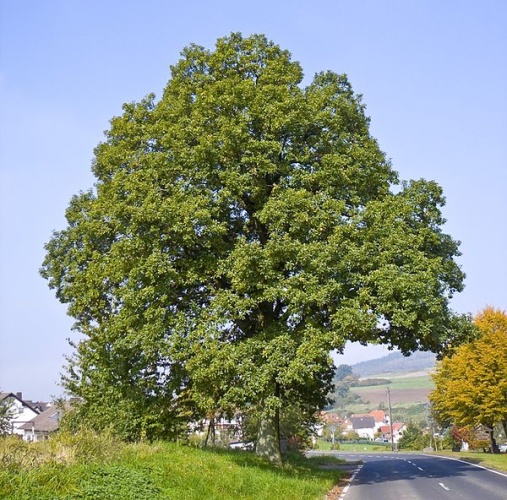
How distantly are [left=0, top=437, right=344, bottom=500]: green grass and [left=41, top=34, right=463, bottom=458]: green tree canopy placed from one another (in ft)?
7.90

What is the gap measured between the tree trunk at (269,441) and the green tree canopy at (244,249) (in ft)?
0.47

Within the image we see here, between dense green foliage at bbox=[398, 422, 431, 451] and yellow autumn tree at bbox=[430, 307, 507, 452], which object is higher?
yellow autumn tree at bbox=[430, 307, 507, 452]

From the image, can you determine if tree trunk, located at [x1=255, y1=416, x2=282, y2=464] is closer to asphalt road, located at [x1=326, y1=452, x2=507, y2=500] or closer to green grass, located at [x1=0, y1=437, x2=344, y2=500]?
green grass, located at [x1=0, y1=437, x2=344, y2=500]

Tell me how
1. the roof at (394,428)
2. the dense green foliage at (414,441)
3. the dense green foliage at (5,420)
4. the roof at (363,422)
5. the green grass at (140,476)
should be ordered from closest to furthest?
the green grass at (140,476) < the dense green foliage at (5,420) < the dense green foliage at (414,441) < the roof at (394,428) < the roof at (363,422)

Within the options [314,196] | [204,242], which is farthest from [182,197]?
[314,196]

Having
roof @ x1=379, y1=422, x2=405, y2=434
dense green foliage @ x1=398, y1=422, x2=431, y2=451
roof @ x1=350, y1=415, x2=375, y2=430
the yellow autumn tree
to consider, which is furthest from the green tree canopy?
roof @ x1=350, y1=415, x2=375, y2=430

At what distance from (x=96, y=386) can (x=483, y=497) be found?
15.4 metres

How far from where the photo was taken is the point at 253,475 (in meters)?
18.8

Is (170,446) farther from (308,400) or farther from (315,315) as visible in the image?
(308,400)

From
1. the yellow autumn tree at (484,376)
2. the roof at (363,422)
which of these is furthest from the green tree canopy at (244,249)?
the roof at (363,422)

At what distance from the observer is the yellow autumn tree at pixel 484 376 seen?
4450cm

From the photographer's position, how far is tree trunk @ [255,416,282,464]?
23953mm

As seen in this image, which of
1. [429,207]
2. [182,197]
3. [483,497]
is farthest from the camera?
[429,207]

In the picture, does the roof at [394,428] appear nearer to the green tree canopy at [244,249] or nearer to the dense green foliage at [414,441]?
the dense green foliage at [414,441]
